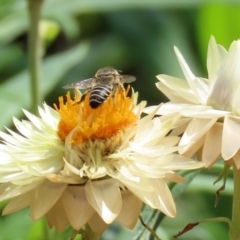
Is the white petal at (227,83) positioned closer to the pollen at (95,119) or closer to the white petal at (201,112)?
the white petal at (201,112)

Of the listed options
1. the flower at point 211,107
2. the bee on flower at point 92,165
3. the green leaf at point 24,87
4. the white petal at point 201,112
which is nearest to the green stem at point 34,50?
the green leaf at point 24,87

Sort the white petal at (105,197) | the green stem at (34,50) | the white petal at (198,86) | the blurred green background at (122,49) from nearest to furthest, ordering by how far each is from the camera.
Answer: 1. the white petal at (105,197)
2. the white petal at (198,86)
3. the green stem at (34,50)
4. the blurred green background at (122,49)

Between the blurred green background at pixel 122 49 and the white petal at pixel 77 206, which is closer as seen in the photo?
the white petal at pixel 77 206

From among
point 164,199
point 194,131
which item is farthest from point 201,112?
point 164,199

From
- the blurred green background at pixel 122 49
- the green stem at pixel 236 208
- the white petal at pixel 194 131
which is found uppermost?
the white petal at pixel 194 131

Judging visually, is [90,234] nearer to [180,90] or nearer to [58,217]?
[58,217]

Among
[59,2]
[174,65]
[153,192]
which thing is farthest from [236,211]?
[174,65]

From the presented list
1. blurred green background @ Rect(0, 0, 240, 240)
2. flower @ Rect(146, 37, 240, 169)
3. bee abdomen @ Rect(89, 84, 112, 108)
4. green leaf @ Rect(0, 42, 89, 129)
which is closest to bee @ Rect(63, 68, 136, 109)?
bee abdomen @ Rect(89, 84, 112, 108)

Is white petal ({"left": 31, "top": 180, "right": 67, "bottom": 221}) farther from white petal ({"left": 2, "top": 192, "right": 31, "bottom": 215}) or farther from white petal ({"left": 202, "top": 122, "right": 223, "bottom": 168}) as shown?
white petal ({"left": 202, "top": 122, "right": 223, "bottom": 168})
